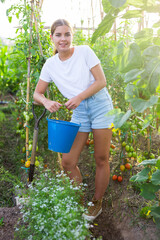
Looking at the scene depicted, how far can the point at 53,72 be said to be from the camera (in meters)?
1.76

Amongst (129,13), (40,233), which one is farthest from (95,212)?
(129,13)

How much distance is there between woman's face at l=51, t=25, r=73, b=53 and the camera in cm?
164

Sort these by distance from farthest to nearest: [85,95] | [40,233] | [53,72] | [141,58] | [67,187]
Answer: [53,72], [85,95], [67,187], [40,233], [141,58]

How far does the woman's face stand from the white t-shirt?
84 millimetres

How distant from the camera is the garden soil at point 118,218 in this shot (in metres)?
1.64

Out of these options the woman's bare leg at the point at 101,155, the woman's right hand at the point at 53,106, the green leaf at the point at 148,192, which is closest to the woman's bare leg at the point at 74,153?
the woman's bare leg at the point at 101,155

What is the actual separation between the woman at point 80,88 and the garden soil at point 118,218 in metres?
0.19

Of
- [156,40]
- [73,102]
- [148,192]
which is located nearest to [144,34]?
[156,40]

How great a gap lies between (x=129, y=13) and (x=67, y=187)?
1.07 meters

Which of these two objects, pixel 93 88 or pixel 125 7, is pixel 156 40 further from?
pixel 93 88

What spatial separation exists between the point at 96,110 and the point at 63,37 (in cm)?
54

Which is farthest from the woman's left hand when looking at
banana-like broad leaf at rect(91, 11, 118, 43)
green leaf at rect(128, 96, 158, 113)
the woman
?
green leaf at rect(128, 96, 158, 113)

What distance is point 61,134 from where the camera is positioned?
5.31 feet

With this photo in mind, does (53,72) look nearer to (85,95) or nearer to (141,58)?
(85,95)
